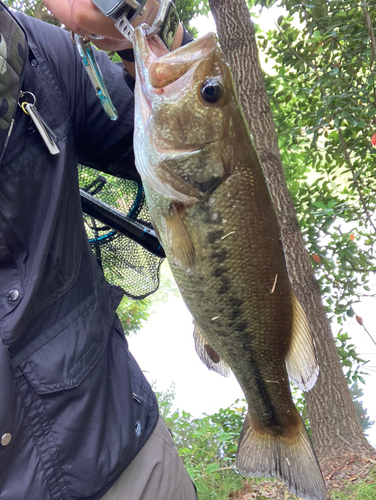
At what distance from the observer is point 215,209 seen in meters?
1.01

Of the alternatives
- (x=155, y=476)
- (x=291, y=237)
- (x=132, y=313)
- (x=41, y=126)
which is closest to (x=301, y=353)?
(x=155, y=476)

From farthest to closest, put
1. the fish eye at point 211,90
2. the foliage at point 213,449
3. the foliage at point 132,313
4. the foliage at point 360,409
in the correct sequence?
the foliage at point 132,313, the foliage at point 360,409, the foliage at point 213,449, the fish eye at point 211,90

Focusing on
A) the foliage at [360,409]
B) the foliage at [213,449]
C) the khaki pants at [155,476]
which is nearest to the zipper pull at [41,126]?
the khaki pants at [155,476]

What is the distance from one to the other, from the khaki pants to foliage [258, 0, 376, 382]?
6.38ft

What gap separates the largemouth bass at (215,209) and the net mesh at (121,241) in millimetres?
455

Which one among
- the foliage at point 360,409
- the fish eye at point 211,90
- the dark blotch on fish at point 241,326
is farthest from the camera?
the foliage at point 360,409

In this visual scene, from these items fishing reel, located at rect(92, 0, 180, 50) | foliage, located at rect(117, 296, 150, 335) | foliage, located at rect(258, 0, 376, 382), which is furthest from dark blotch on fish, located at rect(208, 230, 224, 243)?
foliage, located at rect(117, 296, 150, 335)

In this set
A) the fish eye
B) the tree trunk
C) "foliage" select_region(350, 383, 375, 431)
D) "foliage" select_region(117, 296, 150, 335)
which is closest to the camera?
the fish eye

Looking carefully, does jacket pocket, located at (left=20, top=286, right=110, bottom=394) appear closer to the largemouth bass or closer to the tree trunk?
the largemouth bass

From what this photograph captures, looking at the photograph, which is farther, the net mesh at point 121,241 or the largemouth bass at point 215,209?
the net mesh at point 121,241

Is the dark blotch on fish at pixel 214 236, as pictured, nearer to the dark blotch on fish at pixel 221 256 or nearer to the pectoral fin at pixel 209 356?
the dark blotch on fish at pixel 221 256

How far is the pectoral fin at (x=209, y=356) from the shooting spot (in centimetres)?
119

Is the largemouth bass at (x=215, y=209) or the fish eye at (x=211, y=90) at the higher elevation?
the fish eye at (x=211, y=90)

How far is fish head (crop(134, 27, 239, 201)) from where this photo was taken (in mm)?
964
